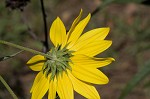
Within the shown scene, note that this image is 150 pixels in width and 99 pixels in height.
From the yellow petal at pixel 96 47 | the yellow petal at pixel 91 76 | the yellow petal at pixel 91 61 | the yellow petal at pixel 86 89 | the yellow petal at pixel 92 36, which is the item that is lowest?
the yellow petal at pixel 86 89

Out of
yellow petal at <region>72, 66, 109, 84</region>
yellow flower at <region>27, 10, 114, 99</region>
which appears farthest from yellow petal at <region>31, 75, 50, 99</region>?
yellow petal at <region>72, 66, 109, 84</region>

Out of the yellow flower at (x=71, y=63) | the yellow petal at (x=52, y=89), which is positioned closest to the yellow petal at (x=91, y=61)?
the yellow flower at (x=71, y=63)

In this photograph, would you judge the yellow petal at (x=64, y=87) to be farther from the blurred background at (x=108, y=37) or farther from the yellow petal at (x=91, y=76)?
the blurred background at (x=108, y=37)

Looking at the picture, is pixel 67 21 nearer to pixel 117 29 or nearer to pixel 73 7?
pixel 73 7

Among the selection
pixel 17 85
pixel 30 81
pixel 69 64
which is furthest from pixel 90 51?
pixel 30 81

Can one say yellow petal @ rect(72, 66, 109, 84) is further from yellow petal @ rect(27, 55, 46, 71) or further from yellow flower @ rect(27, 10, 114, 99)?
yellow petal @ rect(27, 55, 46, 71)
